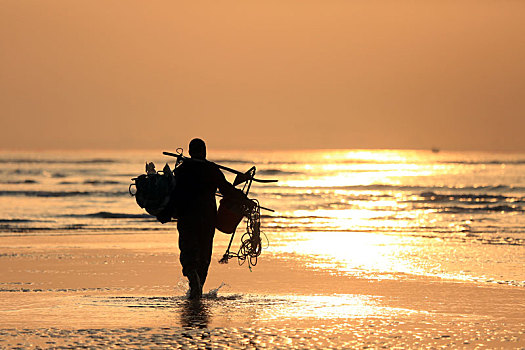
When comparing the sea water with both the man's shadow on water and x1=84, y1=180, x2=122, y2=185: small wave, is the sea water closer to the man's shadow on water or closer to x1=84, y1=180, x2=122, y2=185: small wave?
the man's shadow on water

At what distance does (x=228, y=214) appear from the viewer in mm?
10688

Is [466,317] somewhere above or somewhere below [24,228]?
below

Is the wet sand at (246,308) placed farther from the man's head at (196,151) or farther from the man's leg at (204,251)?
the man's head at (196,151)

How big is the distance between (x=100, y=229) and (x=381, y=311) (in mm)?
14836

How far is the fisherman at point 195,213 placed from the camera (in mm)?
10391

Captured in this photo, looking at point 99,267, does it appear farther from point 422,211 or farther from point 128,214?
point 422,211

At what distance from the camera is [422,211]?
110 feet

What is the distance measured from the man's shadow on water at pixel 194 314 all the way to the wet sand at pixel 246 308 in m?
0.01

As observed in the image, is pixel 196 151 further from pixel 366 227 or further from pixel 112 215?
pixel 112 215

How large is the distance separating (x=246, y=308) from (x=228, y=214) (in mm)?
1439

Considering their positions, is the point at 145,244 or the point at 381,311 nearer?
the point at 381,311

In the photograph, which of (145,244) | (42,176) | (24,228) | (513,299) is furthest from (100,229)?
(42,176)

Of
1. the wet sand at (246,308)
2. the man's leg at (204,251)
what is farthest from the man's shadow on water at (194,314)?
the man's leg at (204,251)

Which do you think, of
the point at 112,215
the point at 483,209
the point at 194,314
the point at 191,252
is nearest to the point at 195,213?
the point at 191,252
